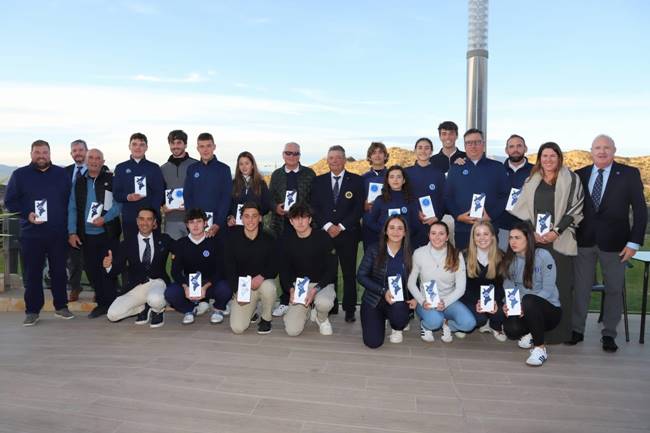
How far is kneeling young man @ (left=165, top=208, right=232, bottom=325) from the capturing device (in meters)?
5.77

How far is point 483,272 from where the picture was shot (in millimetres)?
5242

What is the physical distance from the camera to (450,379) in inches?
168

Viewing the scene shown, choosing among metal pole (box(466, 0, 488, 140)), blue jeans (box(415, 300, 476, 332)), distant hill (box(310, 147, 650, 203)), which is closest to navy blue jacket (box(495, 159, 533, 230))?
blue jeans (box(415, 300, 476, 332))

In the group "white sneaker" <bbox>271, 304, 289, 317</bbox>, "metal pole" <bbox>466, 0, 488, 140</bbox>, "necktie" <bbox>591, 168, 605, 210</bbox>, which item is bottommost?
"white sneaker" <bbox>271, 304, 289, 317</bbox>

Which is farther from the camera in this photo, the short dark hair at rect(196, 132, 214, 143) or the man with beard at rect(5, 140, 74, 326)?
the short dark hair at rect(196, 132, 214, 143)

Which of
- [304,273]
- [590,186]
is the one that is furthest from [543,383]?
[304,273]

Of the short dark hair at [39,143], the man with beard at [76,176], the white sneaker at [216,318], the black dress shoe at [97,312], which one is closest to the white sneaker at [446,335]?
the white sneaker at [216,318]

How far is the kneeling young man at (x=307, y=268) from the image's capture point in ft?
18.2

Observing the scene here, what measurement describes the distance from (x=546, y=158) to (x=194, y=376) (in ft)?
12.0

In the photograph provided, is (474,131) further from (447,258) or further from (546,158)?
(447,258)

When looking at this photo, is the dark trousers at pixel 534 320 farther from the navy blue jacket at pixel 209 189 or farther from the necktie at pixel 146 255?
the necktie at pixel 146 255

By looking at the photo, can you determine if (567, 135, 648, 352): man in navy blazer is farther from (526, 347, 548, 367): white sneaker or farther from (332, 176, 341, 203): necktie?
(332, 176, 341, 203): necktie

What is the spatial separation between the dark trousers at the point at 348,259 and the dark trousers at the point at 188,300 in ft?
4.14

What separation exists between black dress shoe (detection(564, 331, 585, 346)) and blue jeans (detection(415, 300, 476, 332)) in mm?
923
